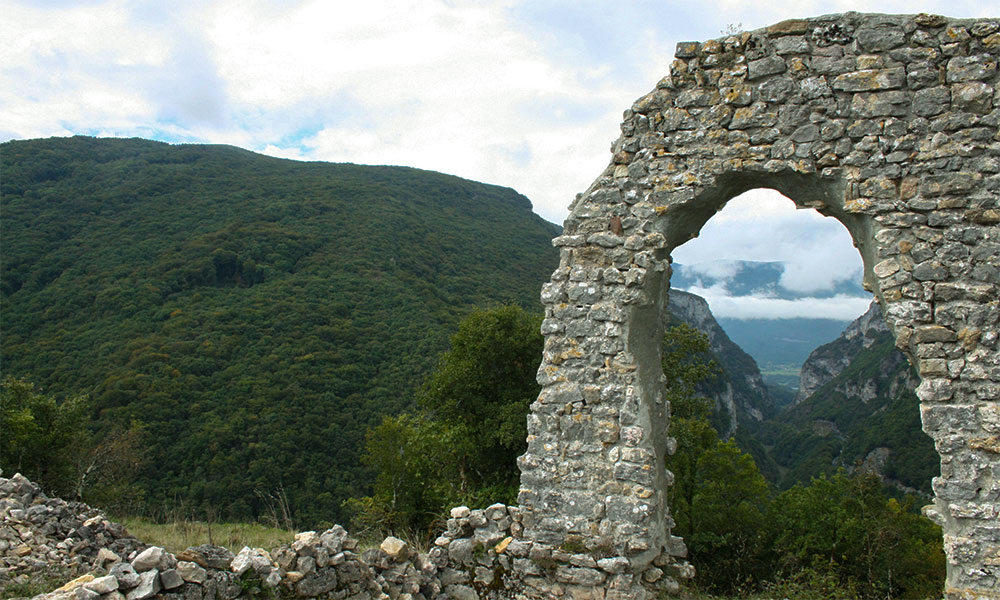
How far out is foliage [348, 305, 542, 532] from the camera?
461 inches

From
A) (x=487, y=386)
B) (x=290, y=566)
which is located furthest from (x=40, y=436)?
(x=290, y=566)

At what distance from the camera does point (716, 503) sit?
45.1 feet

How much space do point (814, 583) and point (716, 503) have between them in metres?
8.11

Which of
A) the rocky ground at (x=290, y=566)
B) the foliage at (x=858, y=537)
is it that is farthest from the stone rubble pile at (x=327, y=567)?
the foliage at (x=858, y=537)

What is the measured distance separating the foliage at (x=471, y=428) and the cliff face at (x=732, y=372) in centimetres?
4001

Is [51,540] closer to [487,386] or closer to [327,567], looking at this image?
[327,567]

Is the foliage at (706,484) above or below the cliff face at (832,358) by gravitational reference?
below

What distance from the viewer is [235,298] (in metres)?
37.9

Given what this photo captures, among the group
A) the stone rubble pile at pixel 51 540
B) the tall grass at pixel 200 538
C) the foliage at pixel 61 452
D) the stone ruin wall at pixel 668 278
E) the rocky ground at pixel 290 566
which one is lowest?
the foliage at pixel 61 452

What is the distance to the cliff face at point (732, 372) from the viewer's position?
55.8 metres

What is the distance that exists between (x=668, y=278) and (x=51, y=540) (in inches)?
258

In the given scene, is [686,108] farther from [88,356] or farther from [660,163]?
[88,356]

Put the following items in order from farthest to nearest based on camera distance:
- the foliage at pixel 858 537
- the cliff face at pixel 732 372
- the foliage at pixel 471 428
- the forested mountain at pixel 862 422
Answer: the cliff face at pixel 732 372 < the forested mountain at pixel 862 422 < the foliage at pixel 471 428 < the foliage at pixel 858 537

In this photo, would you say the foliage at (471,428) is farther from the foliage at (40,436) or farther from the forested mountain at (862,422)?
the foliage at (40,436)
